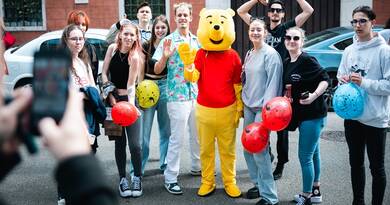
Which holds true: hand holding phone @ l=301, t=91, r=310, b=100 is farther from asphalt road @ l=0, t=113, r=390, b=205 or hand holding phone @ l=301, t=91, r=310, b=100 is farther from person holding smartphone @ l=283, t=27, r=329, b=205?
asphalt road @ l=0, t=113, r=390, b=205

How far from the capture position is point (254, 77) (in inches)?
A: 194

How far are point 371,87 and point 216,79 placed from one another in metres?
1.48

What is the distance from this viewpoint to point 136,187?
5461 mm

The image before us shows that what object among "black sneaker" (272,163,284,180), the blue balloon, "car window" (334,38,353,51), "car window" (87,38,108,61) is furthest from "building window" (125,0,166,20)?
the blue balloon

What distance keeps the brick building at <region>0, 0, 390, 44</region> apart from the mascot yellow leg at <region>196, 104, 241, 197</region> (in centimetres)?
1000

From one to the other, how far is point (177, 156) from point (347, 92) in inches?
77.8

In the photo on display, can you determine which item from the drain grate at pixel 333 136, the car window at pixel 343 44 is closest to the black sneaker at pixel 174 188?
the drain grate at pixel 333 136

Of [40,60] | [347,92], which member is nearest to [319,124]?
[347,92]

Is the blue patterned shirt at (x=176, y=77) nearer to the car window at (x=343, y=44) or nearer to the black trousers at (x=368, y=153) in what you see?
the black trousers at (x=368, y=153)

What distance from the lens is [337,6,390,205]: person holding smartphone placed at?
14.0 feet

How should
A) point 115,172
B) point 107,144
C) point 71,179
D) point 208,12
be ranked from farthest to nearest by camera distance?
1. point 107,144
2. point 115,172
3. point 208,12
4. point 71,179

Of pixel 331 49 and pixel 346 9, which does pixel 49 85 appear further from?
pixel 346 9

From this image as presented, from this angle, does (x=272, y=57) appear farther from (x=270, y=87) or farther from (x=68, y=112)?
(x=68, y=112)

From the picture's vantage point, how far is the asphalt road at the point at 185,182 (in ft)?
17.5
